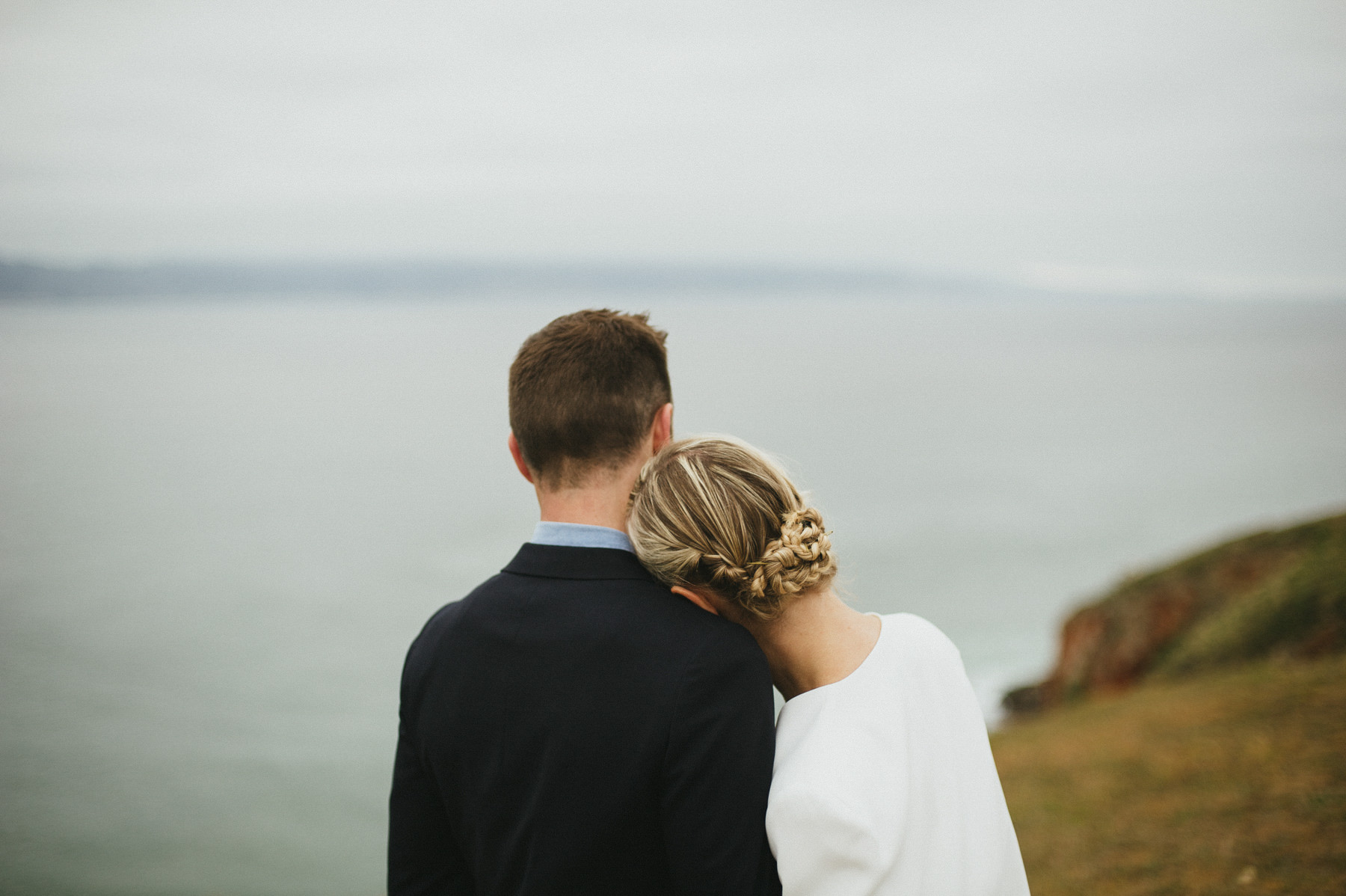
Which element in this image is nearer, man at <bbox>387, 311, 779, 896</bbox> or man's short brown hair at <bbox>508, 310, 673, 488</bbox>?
man at <bbox>387, 311, 779, 896</bbox>

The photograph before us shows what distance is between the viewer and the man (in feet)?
6.10

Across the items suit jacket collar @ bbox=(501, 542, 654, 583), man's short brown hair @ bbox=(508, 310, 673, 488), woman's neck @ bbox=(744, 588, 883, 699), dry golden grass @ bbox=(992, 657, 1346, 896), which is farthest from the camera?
dry golden grass @ bbox=(992, 657, 1346, 896)

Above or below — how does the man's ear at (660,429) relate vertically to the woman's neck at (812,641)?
above

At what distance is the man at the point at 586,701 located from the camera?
6.10ft

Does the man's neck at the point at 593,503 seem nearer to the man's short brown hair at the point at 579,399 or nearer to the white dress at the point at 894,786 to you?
the man's short brown hair at the point at 579,399

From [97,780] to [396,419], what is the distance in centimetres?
12981

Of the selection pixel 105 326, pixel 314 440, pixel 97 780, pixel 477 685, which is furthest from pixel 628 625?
pixel 314 440

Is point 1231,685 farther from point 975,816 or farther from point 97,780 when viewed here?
point 97,780

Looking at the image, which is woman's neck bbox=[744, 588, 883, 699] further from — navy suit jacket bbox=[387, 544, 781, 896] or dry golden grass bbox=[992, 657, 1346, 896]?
dry golden grass bbox=[992, 657, 1346, 896]

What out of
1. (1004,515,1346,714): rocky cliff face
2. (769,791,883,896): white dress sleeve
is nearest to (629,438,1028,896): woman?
(769,791,883,896): white dress sleeve

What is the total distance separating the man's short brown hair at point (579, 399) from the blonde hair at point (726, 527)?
0.15 metres

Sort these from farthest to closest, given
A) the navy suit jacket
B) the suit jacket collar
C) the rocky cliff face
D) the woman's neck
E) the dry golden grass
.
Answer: the rocky cliff face < the dry golden grass < the woman's neck < the suit jacket collar < the navy suit jacket

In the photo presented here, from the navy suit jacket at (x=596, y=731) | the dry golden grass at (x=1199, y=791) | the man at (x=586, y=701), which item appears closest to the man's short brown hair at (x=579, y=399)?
the man at (x=586, y=701)

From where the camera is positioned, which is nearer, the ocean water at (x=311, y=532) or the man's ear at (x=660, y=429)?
the man's ear at (x=660, y=429)
